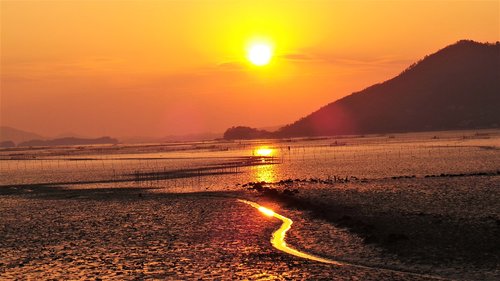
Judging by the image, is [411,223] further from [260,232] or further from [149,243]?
[149,243]

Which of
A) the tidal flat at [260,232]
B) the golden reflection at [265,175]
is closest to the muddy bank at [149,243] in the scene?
the tidal flat at [260,232]

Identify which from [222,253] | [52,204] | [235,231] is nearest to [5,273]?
[222,253]

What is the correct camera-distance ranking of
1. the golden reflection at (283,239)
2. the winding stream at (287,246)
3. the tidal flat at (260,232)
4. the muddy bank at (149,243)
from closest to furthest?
the winding stream at (287,246), the muddy bank at (149,243), the tidal flat at (260,232), the golden reflection at (283,239)

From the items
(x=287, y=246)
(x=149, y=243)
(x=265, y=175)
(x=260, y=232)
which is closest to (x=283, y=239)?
(x=287, y=246)

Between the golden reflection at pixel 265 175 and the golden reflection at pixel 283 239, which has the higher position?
the golden reflection at pixel 265 175

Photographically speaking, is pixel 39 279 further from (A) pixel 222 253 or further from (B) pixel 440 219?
(B) pixel 440 219

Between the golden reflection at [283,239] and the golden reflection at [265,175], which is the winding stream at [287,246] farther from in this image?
the golden reflection at [265,175]

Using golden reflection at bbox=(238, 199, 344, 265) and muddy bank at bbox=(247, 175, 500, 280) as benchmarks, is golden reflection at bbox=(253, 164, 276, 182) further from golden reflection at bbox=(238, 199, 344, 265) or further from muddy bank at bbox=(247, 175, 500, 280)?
golden reflection at bbox=(238, 199, 344, 265)

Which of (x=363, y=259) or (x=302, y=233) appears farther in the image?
(x=302, y=233)

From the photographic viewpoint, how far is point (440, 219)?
35125 mm

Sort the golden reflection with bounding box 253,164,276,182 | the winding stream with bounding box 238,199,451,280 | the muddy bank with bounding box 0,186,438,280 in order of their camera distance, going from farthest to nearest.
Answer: the golden reflection with bounding box 253,164,276,182 → the muddy bank with bounding box 0,186,438,280 → the winding stream with bounding box 238,199,451,280

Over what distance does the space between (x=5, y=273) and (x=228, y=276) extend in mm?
10854

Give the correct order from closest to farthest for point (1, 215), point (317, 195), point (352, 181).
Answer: point (1, 215)
point (317, 195)
point (352, 181)

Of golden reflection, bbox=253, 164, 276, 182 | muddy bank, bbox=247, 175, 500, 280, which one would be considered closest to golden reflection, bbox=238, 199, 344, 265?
muddy bank, bbox=247, 175, 500, 280
